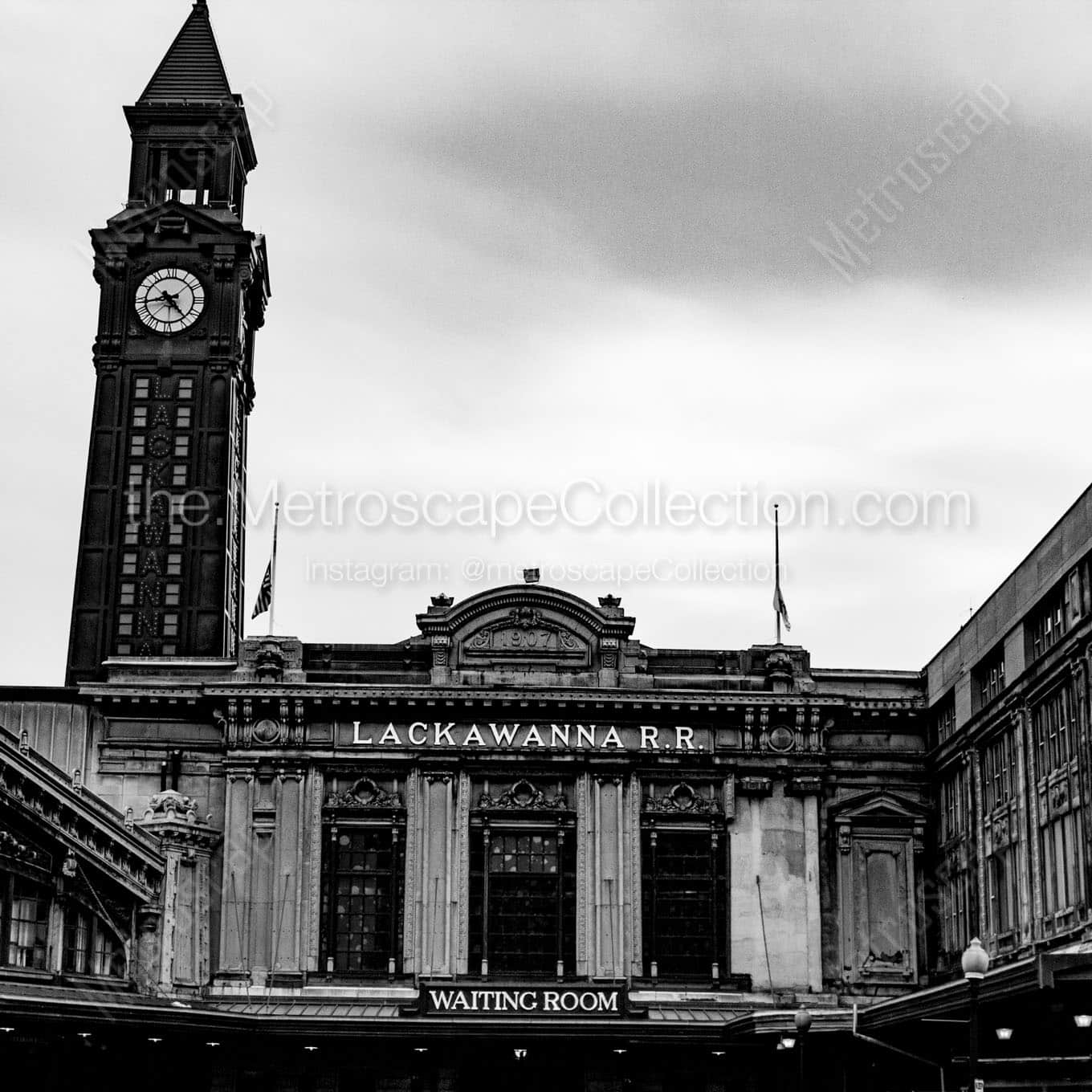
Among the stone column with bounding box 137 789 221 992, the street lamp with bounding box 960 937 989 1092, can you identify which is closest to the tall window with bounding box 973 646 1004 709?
the street lamp with bounding box 960 937 989 1092

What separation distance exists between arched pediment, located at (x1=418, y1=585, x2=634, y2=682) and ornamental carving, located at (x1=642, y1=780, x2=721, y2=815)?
482 centimetres

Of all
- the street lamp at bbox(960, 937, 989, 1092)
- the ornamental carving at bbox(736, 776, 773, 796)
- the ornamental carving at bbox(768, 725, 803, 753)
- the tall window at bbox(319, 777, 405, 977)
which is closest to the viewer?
the street lamp at bbox(960, 937, 989, 1092)

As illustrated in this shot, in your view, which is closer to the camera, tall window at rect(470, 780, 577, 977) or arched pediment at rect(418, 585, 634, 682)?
tall window at rect(470, 780, 577, 977)

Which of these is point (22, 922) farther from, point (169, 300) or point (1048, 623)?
point (169, 300)

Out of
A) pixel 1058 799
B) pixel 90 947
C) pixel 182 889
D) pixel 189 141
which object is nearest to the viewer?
pixel 1058 799

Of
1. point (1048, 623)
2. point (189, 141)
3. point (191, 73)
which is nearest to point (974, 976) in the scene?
point (1048, 623)

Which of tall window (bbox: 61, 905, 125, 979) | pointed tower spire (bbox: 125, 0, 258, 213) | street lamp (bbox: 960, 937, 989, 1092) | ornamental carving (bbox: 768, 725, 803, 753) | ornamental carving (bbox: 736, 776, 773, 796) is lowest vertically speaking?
street lamp (bbox: 960, 937, 989, 1092)

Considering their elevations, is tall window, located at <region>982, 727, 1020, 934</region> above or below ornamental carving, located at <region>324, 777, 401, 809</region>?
below

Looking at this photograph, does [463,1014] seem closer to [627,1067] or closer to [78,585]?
[627,1067]

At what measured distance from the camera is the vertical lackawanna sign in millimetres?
68188

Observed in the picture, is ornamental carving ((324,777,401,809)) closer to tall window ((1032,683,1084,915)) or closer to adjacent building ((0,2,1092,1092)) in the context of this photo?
adjacent building ((0,2,1092,1092))

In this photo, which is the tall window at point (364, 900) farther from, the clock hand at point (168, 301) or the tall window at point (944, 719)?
the clock hand at point (168, 301)

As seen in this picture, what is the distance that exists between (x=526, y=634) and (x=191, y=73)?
61.1 m

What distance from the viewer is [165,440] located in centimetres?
11206
